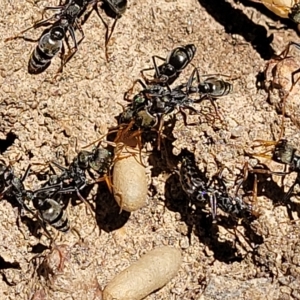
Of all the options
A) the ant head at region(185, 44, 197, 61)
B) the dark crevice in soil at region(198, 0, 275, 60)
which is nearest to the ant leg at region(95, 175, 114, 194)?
the ant head at region(185, 44, 197, 61)

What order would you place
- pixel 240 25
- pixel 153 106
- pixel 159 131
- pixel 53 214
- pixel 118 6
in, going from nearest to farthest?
pixel 53 214 → pixel 159 131 → pixel 153 106 → pixel 118 6 → pixel 240 25

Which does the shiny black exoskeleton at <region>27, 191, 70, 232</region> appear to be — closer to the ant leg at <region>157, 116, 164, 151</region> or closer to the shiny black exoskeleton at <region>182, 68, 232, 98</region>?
the ant leg at <region>157, 116, 164, 151</region>

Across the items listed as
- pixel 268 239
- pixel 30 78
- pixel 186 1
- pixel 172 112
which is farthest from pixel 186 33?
pixel 268 239

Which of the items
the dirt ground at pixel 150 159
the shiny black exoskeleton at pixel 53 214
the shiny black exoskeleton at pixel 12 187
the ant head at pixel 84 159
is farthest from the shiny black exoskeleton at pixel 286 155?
the shiny black exoskeleton at pixel 12 187

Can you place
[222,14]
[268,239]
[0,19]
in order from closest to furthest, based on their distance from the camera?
1. [268,239]
2. [0,19]
3. [222,14]

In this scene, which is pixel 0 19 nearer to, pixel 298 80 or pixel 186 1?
pixel 186 1

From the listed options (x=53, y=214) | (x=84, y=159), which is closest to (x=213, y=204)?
(x=84, y=159)

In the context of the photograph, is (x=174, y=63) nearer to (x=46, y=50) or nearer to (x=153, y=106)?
(x=153, y=106)
